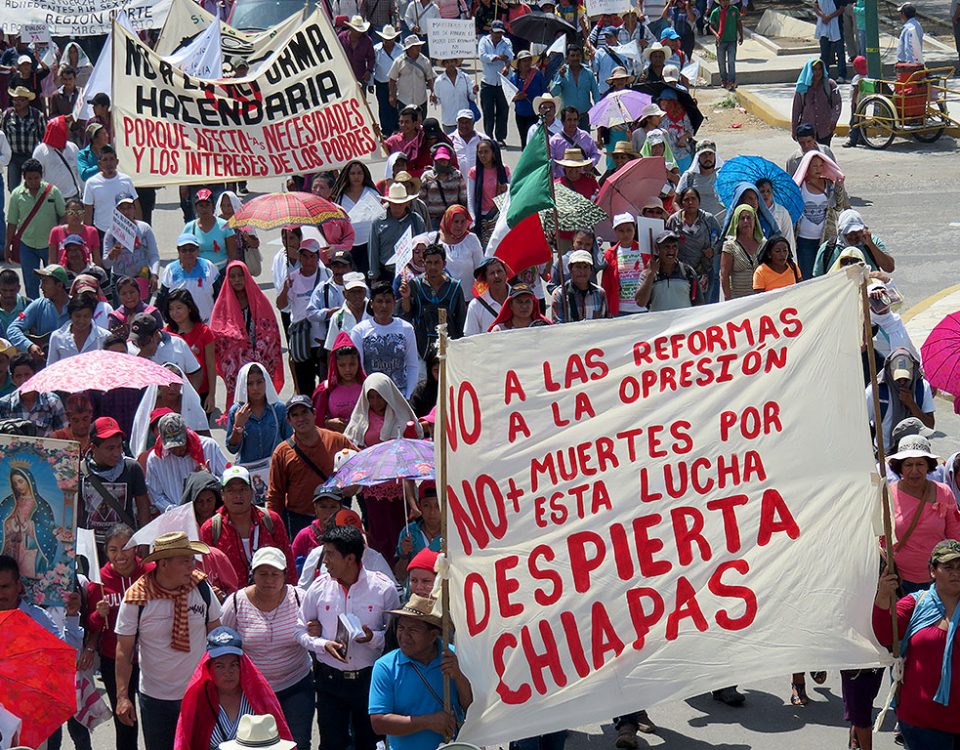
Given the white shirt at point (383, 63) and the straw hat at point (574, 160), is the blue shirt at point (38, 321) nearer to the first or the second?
the straw hat at point (574, 160)

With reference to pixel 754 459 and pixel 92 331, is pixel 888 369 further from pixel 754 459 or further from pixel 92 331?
pixel 92 331

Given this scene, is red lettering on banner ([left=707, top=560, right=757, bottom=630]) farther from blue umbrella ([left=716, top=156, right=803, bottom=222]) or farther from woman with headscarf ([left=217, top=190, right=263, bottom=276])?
woman with headscarf ([left=217, top=190, right=263, bottom=276])

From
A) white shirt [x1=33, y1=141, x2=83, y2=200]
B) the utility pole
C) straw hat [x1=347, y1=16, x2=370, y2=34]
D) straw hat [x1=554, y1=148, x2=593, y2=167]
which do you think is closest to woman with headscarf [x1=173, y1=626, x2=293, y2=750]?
straw hat [x1=554, y1=148, x2=593, y2=167]

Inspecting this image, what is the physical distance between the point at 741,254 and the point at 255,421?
4563 millimetres

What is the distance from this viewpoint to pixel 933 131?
75.8ft

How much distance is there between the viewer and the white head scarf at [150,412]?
1076 centimetres

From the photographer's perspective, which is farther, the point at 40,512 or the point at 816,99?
the point at 816,99

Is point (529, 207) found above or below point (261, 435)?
above

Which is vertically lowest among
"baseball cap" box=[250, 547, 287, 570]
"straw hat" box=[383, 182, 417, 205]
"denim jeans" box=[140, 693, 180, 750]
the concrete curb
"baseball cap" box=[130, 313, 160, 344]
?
"denim jeans" box=[140, 693, 180, 750]

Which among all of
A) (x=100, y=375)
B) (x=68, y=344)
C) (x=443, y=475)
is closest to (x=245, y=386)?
(x=100, y=375)

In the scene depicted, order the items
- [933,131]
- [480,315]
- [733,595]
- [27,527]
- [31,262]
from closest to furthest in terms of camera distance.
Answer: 1. [733,595]
2. [27,527]
3. [480,315]
4. [31,262]
5. [933,131]

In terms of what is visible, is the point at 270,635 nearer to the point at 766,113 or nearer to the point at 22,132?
the point at 22,132

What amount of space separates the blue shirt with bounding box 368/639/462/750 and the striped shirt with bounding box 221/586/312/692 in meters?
0.91

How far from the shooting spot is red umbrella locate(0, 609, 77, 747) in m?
7.32
